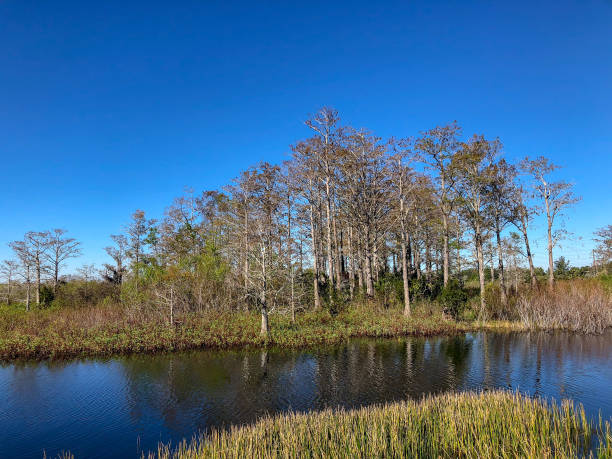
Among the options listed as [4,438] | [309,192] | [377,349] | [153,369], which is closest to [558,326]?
[377,349]

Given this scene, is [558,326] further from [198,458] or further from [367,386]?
[198,458]

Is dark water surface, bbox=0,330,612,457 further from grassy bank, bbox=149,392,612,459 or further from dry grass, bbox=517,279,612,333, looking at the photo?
dry grass, bbox=517,279,612,333

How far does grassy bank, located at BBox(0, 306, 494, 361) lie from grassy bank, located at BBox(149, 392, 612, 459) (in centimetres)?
1199

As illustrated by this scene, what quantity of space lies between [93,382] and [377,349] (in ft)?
45.5

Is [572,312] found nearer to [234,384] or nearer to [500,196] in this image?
[500,196]

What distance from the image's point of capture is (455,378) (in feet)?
45.7

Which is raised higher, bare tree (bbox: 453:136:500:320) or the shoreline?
bare tree (bbox: 453:136:500:320)

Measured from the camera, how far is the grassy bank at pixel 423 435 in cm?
670

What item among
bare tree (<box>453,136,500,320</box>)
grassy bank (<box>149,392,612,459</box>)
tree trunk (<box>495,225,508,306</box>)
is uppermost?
bare tree (<box>453,136,500,320</box>)

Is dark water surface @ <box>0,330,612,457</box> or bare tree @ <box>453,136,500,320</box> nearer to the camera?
dark water surface @ <box>0,330,612,457</box>

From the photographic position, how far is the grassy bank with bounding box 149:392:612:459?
670 cm

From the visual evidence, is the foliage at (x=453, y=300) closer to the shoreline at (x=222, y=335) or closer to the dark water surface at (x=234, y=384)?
the shoreline at (x=222, y=335)

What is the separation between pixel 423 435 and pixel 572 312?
2335cm

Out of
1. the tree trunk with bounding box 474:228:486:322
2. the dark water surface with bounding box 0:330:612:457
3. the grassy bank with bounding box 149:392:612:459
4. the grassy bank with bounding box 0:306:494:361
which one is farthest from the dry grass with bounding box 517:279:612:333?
the grassy bank with bounding box 149:392:612:459
